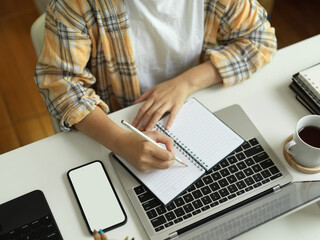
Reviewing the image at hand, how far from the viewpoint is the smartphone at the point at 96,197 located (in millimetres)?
806

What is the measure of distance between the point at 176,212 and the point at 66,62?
43 centimetres

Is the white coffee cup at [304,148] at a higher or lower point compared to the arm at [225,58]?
lower

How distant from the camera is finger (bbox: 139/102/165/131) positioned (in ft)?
3.05

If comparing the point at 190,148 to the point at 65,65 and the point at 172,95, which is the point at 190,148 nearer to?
the point at 172,95

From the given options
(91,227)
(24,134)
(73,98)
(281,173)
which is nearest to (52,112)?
(73,98)

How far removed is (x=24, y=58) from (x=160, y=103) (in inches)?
48.0

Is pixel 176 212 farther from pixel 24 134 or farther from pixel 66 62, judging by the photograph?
pixel 24 134

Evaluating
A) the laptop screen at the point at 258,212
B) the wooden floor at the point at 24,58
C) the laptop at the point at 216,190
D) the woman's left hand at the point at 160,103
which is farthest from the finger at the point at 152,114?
the wooden floor at the point at 24,58

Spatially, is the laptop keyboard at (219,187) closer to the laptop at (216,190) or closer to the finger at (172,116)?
the laptop at (216,190)

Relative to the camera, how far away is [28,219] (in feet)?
2.66

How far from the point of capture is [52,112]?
96 centimetres

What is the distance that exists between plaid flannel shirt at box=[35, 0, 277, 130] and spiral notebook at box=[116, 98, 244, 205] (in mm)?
129

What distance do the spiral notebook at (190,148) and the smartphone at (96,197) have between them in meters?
0.06

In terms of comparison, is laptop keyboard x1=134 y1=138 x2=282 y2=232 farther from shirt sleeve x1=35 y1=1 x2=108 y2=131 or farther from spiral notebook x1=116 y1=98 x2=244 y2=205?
shirt sleeve x1=35 y1=1 x2=108 y2=131
